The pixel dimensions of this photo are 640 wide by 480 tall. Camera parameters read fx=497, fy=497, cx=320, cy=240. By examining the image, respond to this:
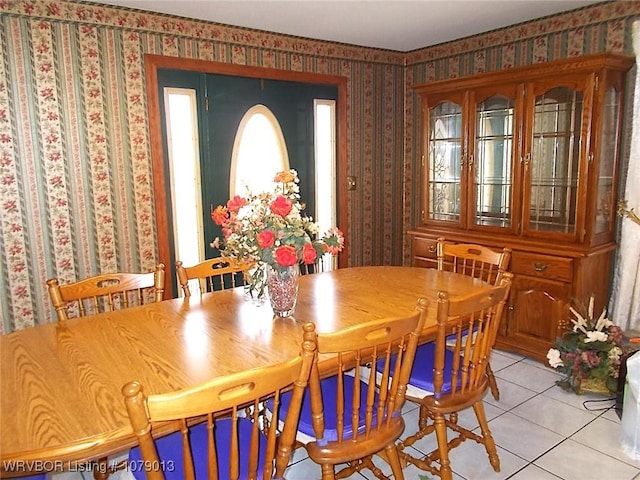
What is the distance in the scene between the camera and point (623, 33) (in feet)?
10.2

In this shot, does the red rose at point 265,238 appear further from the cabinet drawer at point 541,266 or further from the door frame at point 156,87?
the cabinet drawer at point 541,266

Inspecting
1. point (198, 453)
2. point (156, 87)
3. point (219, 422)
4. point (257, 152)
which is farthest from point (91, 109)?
point (198, 453)

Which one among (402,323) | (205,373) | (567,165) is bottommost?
(205,373)

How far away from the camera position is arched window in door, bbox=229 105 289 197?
11.9 feet

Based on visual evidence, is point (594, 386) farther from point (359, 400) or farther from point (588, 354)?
point (359, 400)

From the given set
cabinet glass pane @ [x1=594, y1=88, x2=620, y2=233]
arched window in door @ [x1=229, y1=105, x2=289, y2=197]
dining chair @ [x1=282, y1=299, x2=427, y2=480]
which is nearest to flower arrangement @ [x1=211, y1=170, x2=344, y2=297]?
dining chair @ [x1=282, y1=299, x2=427, y2=480]

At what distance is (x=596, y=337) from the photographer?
9.07ft

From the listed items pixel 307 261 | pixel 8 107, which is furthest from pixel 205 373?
pixel 8 107

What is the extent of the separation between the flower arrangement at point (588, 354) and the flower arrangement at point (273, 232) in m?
1.70

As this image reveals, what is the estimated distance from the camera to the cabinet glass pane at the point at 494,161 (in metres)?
3.44

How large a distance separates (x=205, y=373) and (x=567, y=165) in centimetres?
268

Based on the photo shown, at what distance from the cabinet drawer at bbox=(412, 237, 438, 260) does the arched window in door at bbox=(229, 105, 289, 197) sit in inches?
46.9

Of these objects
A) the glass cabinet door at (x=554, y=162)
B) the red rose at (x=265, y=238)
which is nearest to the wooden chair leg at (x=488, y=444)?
the red rose at (x=265, y=238)

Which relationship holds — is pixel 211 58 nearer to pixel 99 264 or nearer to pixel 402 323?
pixel 99 264
